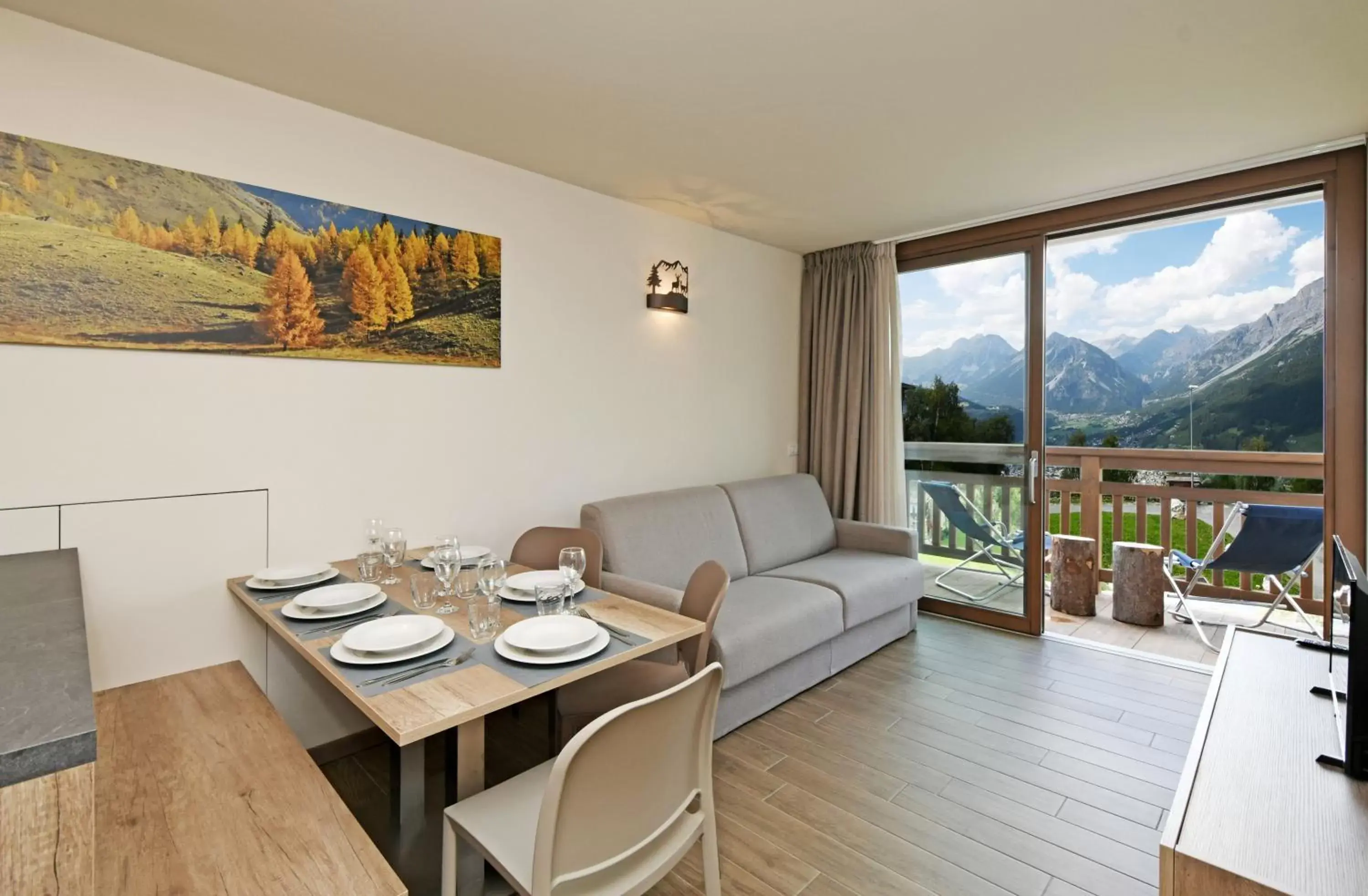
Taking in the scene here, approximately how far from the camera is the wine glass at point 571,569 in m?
2.15

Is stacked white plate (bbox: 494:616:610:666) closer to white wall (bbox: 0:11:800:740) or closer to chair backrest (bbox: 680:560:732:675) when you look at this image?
chair backrest (bbox: 680:560:732:675)

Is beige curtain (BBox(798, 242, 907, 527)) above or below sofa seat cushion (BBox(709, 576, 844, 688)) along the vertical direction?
above

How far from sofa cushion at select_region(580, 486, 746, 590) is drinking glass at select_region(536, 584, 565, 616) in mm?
969

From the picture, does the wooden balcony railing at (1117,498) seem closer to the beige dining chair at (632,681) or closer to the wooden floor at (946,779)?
the wooden floor at (946,779)

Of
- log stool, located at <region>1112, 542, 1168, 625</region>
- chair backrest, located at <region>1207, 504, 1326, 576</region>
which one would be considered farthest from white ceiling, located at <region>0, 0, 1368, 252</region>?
log stool, located at <region>1112, 542, 1168, 625</region>

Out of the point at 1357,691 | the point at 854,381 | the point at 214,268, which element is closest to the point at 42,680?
the point at 214,268

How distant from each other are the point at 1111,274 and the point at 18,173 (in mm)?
6632

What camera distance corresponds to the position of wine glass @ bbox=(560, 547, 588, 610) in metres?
2.15

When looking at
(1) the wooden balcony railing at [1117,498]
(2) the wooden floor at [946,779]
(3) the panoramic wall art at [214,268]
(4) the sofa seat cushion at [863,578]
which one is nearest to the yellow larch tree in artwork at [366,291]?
(3) the panoramic wall art at [214,268]

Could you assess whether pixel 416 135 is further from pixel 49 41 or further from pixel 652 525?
pixel 652 525

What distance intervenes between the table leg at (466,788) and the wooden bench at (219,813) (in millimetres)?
279

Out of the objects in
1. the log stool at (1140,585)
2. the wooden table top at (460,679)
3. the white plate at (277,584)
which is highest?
the white plate at (277,584)

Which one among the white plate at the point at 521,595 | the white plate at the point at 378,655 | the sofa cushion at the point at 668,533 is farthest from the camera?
the sofa cushion at the point at 668,533

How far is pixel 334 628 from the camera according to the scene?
6.23 ft
